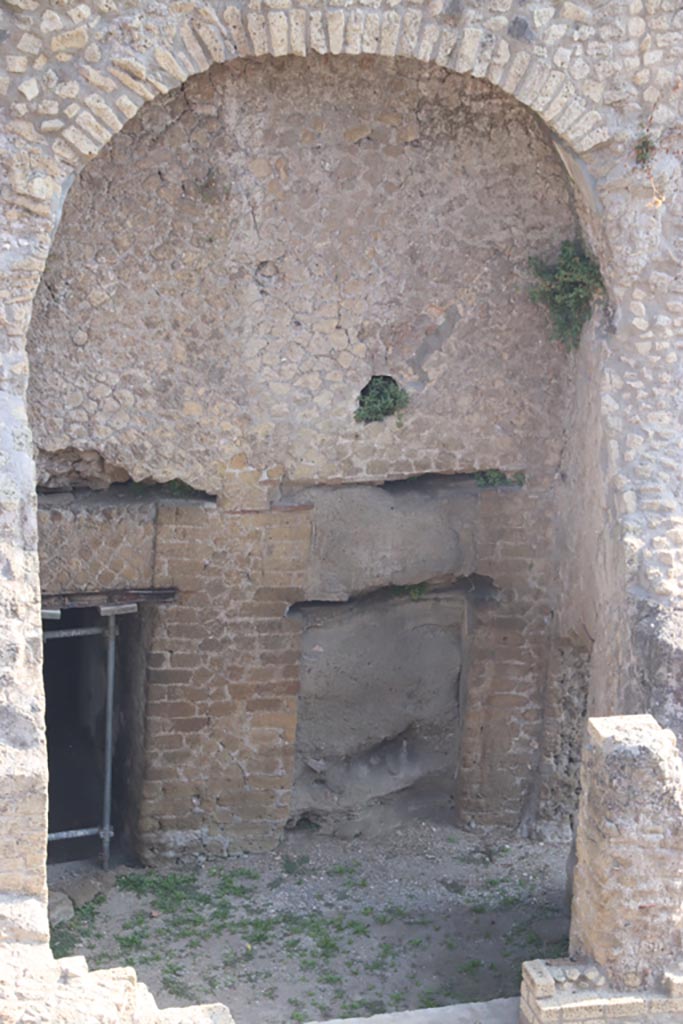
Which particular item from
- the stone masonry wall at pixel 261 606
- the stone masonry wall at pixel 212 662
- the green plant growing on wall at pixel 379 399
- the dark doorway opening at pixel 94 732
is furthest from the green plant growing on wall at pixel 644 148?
the dark doorway opening at pixel 94 732

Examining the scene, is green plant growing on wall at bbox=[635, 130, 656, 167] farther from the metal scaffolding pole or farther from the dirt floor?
the dirt floor

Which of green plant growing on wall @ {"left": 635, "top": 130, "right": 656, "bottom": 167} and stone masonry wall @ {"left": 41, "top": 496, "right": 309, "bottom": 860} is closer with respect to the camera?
green plant growing on wall @ {"left": 635, "top": 130, "right": 656, "bottom": 167}

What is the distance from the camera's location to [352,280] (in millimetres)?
9641

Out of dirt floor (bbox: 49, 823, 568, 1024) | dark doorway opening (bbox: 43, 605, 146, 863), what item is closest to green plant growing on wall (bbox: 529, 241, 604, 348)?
dark doorway opening (bbox: 43, 605, 146, 863)

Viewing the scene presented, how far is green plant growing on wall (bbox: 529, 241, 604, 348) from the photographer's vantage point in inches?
375

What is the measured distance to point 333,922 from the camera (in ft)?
32.2

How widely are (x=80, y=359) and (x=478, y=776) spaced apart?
3.75m

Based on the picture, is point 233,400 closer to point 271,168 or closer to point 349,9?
point 271,168

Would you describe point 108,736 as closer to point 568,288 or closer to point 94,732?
point 94,732

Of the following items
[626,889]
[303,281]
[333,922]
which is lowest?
[333,922]

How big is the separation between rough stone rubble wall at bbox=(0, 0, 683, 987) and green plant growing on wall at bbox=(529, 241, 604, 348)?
9.0 inches

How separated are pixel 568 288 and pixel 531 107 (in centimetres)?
129

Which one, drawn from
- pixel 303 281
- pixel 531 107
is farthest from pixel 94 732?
pixel 531 107

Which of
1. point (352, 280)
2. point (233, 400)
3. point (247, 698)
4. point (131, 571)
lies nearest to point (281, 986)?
point (247, 698)
